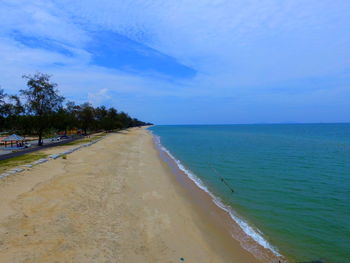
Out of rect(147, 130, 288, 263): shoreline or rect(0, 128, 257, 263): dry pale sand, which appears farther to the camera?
rect(147, 130, 288, 263): shoreline

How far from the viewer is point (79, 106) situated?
210ft

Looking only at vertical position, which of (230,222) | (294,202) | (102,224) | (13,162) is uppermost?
(13,162)

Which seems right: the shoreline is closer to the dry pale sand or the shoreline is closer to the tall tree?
the dry pale sand

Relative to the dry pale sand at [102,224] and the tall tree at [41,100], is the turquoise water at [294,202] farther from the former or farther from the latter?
the tall tree at [41,100]

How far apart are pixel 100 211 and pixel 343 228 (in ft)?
33.5

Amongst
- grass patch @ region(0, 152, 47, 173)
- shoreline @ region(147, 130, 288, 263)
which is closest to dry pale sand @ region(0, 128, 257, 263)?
shoreline @ region(147, 130, 288, 263)

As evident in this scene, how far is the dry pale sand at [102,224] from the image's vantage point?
6.80 meters

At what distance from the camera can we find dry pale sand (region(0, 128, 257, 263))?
22.3 feet

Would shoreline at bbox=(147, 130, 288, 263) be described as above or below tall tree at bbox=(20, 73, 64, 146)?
below

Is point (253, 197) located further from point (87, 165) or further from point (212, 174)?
point (87, 165)

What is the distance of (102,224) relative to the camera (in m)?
8.67

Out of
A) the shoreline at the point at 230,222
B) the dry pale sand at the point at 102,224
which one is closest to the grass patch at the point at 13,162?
the dry pale sand at the point at 102,224

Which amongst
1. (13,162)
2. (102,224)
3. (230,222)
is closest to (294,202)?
(230,222)

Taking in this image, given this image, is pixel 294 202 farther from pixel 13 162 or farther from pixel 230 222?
pixel 13 162
